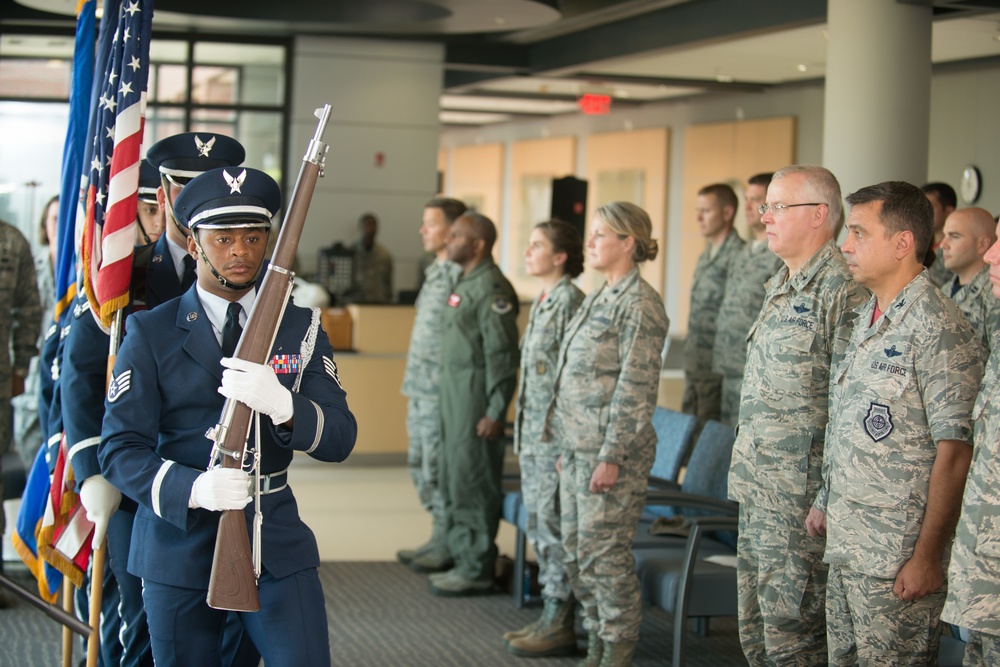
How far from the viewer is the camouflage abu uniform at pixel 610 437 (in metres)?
3.99

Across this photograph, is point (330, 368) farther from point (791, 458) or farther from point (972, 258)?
point (972, 258)

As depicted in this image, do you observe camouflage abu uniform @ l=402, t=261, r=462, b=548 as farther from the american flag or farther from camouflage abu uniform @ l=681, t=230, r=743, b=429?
the american flag

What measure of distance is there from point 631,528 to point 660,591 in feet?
0.76

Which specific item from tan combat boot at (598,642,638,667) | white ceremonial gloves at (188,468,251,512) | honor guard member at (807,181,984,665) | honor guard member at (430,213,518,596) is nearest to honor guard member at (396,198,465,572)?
honor guard member at (430,213,518,596)

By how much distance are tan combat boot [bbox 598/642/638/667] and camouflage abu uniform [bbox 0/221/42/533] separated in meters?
2.59

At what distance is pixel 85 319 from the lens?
3146mm

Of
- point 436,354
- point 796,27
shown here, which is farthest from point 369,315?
point 796,27

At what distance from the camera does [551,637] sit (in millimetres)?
4469

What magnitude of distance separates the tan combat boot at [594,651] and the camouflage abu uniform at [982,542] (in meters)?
1.80

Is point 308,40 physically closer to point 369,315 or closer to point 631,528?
point 369,315

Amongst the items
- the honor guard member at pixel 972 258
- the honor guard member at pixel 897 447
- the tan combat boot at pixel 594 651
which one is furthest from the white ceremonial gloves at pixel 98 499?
the honor guard member at pixel 972 258

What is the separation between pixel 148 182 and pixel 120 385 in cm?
144

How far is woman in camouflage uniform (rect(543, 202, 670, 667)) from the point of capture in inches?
157

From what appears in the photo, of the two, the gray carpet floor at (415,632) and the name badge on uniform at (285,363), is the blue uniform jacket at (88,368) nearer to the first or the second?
the name badge on uniform at (285,363)
